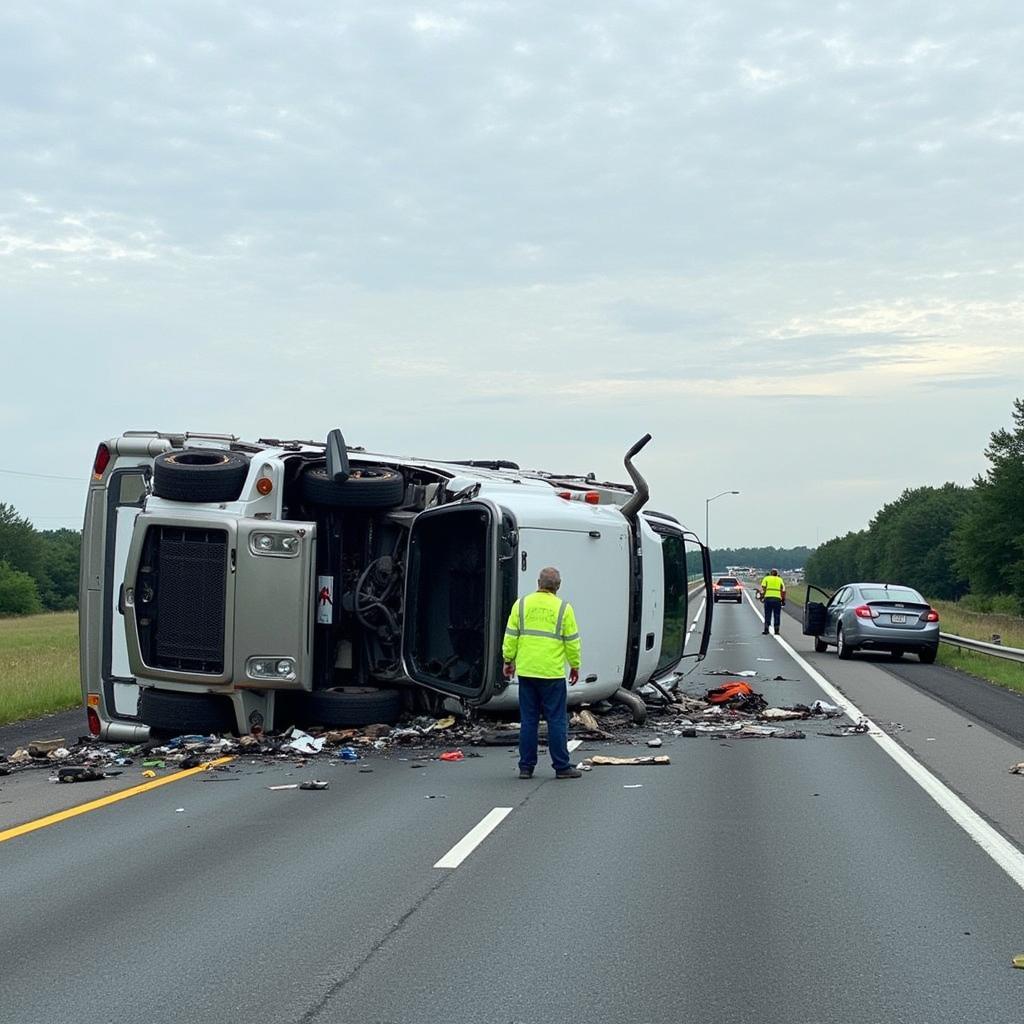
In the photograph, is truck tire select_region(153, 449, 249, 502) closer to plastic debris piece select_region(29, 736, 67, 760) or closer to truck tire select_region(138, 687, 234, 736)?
truck tire select_region(138, 687, 234, 736)

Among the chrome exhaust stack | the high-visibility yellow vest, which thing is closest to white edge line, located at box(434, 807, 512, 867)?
the high-visibility yellow vest

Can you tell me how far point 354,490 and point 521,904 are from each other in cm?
719

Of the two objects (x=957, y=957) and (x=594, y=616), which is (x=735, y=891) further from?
(x=594, y=616)

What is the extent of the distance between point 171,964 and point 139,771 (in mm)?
6330

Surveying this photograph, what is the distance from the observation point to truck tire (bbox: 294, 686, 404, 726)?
13547 millimetres

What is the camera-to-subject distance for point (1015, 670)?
24.8 metres

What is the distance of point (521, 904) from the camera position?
6938 mm

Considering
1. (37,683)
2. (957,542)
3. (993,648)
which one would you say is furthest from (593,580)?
(957,542)

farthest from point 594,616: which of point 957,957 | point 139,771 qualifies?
point 957,957

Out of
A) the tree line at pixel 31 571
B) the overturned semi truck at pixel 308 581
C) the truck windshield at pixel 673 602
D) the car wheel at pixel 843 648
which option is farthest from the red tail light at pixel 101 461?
the tree line at pixel 31 571

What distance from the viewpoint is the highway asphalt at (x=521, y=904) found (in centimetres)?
539

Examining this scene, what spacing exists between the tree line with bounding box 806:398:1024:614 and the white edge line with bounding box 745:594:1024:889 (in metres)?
69.5

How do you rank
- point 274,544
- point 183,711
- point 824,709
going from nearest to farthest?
1. point 274,544
2. point 183,711
3. point 824,709

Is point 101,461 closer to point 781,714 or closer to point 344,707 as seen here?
point 344,707
